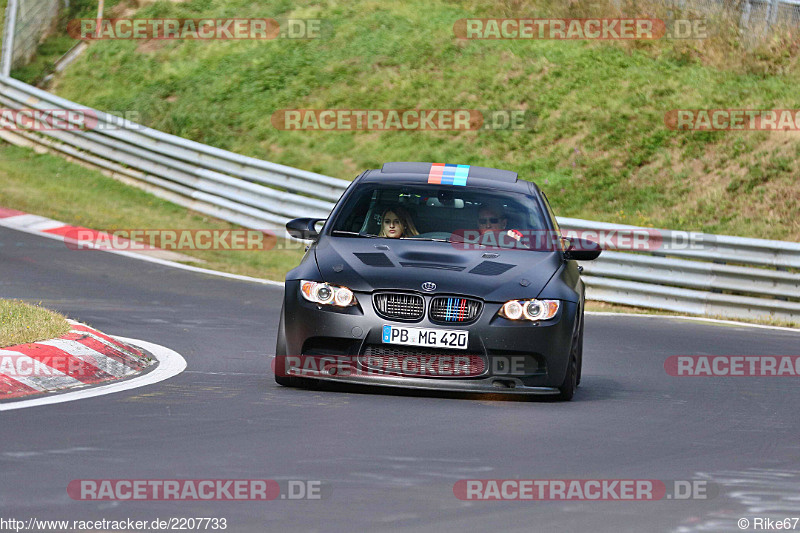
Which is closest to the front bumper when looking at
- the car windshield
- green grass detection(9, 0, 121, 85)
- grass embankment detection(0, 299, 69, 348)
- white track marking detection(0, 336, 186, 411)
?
white track marking detection(0, 336, 186, 411)

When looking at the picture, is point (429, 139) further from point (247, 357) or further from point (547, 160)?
point (247, 357)

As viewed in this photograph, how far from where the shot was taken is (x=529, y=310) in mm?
8523

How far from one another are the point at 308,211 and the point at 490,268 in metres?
11.7

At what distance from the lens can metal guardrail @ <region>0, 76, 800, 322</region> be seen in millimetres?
16406

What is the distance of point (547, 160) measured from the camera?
23438 millimetres

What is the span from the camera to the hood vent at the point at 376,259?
871cm

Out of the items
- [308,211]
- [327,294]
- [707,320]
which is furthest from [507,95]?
[327,294]

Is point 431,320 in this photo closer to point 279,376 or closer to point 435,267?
point 435,267

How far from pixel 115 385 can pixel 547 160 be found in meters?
15.8

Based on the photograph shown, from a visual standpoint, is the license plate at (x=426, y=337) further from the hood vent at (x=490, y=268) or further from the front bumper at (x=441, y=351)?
the hood vent at (x=490, y=268)

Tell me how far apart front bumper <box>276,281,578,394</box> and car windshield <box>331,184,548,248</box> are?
114 cm

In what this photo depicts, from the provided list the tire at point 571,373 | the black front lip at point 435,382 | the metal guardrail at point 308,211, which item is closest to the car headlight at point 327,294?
the black front lip at point 435,382

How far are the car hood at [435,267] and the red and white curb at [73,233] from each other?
7623mm

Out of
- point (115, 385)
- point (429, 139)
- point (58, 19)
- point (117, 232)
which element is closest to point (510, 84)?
point (429, 139)
